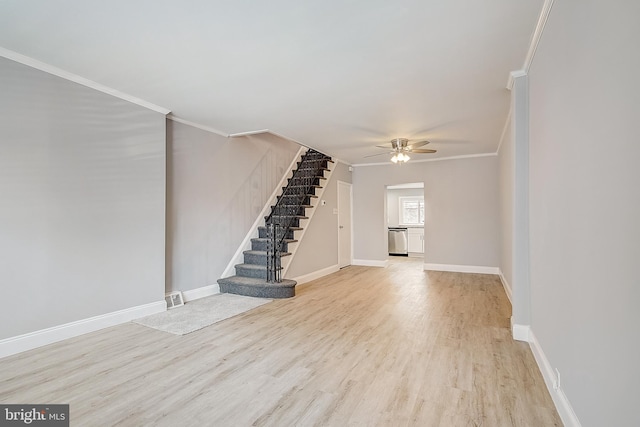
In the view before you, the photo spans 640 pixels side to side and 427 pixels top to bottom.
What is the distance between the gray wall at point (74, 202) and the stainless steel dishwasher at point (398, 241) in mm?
7533

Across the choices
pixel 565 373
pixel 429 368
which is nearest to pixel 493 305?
pixel 429 368

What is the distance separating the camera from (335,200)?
7168 mm

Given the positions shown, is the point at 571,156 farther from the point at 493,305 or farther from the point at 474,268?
the point at 474,268

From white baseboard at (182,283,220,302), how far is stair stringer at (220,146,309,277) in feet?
1.01

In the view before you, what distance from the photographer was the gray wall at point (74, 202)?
2768 millimetres

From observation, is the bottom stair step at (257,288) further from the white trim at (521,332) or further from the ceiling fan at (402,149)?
the white trim at (521,332)

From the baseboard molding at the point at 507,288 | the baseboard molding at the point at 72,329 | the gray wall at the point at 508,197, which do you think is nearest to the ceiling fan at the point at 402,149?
the gray wall at the point at 508,197

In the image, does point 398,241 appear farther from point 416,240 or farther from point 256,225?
point 256,225

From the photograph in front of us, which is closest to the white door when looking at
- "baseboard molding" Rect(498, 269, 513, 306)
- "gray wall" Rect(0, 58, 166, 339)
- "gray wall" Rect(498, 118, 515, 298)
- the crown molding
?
"baseboard molding" Rect(498, 269, 513, 306)

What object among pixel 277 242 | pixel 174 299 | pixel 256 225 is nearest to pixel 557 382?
pixel 277 242

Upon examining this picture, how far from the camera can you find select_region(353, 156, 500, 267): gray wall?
260 inches

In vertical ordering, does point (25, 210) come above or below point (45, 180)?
below

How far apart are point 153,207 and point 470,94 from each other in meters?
4.04

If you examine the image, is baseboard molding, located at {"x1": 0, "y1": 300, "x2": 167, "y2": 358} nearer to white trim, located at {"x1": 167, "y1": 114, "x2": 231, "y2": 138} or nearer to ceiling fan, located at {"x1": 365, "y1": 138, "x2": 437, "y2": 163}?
white trim, located at {"x1": 167, "y1": 114, "x2": 231, "y2": 138}
